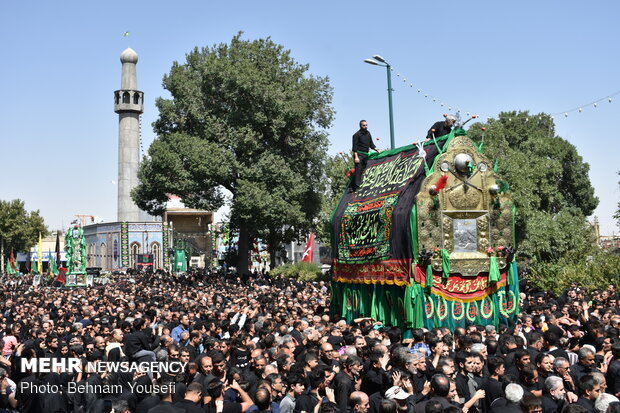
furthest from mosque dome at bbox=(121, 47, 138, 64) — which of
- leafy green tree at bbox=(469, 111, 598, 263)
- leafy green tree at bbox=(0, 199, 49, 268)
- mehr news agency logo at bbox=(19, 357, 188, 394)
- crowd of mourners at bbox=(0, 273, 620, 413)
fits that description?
mehr news agency logo at bbox=(19, 357, 188, 394)

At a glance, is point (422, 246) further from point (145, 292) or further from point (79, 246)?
point (79, 246)

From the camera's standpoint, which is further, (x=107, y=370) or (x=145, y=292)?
(x=145, y=292)

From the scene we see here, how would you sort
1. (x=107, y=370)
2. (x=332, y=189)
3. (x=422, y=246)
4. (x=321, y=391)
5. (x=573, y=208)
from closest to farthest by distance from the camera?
(x=321, y=391) < (x=107, y=370) < (x=422, y=246) < (x=332, y=189) < (x=573, y=208)

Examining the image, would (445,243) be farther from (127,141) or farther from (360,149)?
(127,141)

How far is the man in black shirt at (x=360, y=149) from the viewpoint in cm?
2184

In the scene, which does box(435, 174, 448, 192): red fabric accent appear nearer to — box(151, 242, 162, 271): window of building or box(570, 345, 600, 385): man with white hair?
box(570, 345, 600, 385): man with white hair

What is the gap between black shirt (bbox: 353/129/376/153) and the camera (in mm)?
21850

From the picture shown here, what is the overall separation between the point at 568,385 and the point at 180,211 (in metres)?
72.4

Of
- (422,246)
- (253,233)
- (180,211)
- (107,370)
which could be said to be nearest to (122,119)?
(180,211)

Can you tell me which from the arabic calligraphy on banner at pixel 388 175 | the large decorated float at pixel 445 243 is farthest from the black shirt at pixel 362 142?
the large decorated float at pixel 445 243

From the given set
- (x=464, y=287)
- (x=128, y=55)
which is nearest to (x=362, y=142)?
(x=464, y=287)

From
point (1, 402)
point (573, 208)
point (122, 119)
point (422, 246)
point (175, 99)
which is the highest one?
point (122, 119)

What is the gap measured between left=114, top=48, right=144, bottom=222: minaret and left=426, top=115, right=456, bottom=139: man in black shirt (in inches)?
2343

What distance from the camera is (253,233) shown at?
4153 centimetres
